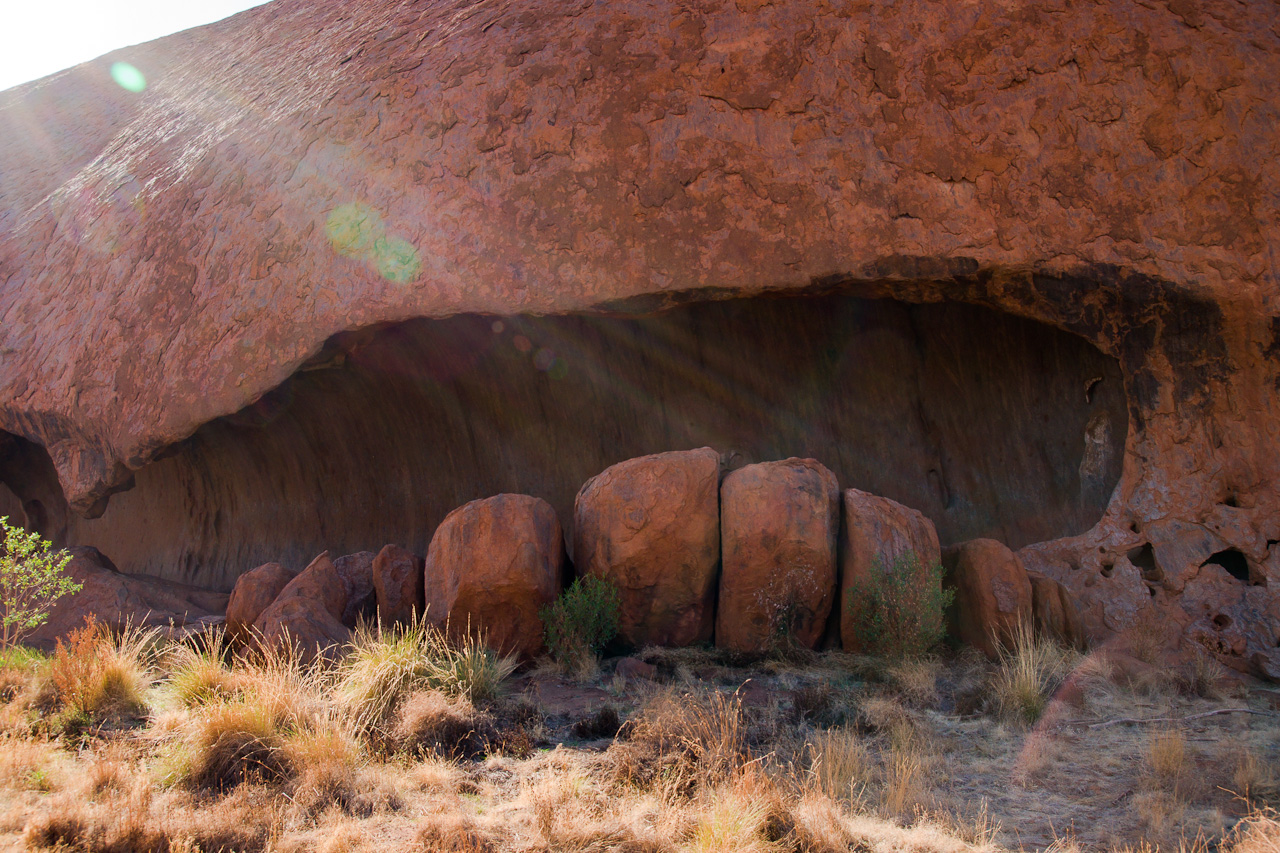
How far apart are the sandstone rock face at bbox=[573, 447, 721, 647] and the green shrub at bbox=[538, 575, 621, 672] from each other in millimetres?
153

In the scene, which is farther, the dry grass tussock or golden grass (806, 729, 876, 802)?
the dry grass tussock

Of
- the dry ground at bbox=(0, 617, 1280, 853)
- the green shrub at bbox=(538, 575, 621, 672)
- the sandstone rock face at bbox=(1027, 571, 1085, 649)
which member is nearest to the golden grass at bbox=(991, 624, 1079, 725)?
the dry ground at bbox=(0, 617, 1280, 853)

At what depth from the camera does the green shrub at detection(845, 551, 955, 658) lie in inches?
199

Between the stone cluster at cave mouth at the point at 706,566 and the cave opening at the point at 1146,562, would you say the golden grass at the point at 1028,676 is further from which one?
the cave opening at the point at 1146,562

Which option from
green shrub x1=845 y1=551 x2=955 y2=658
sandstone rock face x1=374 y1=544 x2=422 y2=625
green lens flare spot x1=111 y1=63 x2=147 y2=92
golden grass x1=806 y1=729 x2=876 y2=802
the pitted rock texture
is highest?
green lens flare spot x1=111 y1=63 x2=147 y2=92

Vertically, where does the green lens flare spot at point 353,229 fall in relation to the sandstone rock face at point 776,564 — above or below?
above

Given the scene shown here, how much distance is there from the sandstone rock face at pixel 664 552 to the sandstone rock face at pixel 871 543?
2.80 ft

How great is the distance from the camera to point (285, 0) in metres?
11.5

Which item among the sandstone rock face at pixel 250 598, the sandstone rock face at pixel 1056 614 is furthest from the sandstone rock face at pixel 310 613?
the sandstone rock face at pixel 1056 614

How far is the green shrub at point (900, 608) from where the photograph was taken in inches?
199

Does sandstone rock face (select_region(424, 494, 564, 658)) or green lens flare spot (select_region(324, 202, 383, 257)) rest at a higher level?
green lens flare spot (select_region(324, 202, 383, 257))

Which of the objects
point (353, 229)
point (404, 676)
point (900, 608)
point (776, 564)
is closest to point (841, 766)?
point (900, 608)

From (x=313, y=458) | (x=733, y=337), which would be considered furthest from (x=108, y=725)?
(x=733, y=337)

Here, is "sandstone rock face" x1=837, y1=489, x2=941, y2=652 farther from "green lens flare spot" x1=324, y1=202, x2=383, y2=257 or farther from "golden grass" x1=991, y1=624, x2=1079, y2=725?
"green lens flare spot" x1=324, y1=202, x2=383, y2=257
